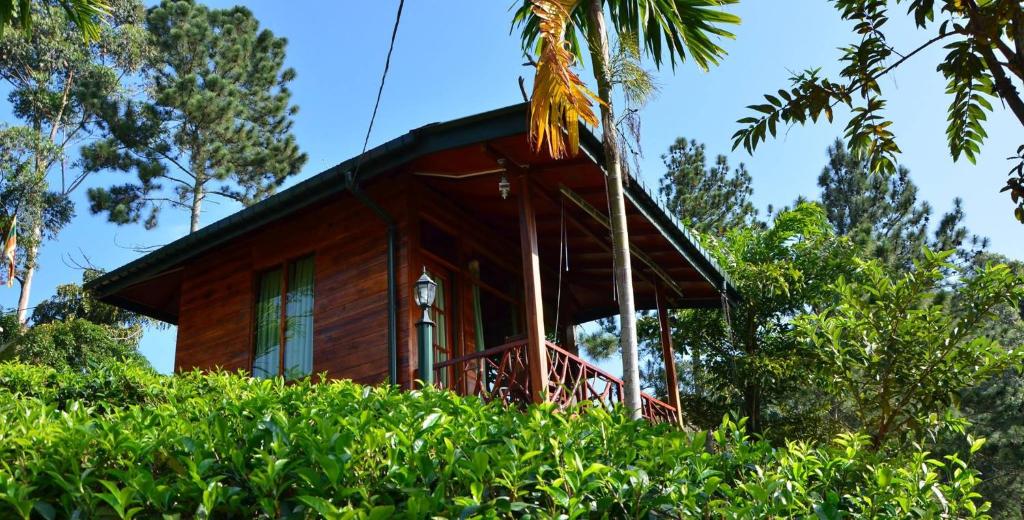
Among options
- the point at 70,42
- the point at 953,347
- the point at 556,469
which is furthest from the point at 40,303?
the point at 556,469

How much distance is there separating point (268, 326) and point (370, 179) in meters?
2.18

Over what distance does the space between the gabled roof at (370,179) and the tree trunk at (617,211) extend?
0.32m

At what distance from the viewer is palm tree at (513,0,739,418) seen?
7.08 metres

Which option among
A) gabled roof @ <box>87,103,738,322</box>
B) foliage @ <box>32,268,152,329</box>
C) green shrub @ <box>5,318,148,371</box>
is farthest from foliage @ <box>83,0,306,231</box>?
gabled roof @ <box>87,103,738,322</box>

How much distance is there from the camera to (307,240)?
10039 mm

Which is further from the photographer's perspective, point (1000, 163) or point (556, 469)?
point (1000, 163)

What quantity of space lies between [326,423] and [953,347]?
7318 millimetres

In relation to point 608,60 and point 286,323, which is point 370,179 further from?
point 608,60

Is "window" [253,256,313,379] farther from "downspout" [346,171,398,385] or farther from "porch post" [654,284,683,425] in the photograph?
"porch post" [654,284,683,425]

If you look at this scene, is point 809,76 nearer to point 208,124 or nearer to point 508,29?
point 508,29

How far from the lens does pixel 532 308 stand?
8.02m

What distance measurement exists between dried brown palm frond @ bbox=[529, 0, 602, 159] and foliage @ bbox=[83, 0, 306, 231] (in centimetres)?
2212

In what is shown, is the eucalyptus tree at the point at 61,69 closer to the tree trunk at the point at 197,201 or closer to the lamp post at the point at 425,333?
the tree trunk at the point at 197,201

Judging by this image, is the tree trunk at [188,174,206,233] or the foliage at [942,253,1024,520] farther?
the tree trunk at [188,174,206,233]
